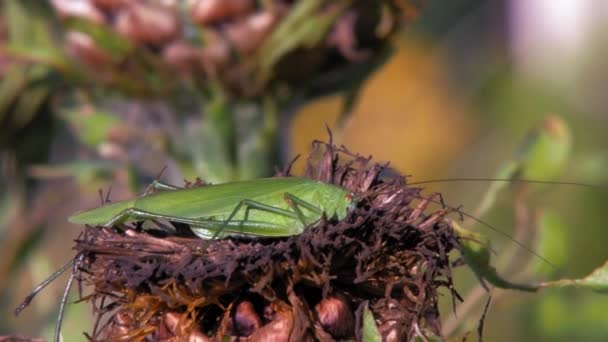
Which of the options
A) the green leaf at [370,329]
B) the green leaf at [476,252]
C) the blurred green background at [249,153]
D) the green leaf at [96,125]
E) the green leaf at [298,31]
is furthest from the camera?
the green leaf at [96,125]

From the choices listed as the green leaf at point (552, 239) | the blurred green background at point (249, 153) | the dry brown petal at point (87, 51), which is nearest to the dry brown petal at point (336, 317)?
the blurred green background at point (249, 153)

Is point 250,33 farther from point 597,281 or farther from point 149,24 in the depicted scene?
point 597,281

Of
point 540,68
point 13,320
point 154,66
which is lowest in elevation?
point 13,320

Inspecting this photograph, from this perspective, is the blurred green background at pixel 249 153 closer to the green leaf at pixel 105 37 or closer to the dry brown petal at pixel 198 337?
the green leaf at pixel 105 37

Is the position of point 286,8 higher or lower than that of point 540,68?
lower

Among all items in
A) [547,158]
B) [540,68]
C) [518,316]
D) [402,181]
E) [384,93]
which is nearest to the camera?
[402,181]

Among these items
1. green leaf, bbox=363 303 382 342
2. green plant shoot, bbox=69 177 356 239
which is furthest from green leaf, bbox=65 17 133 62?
green leaf, bbox=363 303 382 342

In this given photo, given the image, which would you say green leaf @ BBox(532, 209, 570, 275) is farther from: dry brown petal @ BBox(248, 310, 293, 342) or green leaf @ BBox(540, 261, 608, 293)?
dry brown petal @ BBox(248, 310, 293, 342)

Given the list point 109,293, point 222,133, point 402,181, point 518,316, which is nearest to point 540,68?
point 518,316

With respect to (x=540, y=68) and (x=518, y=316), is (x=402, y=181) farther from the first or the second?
(x=540, y=68)
